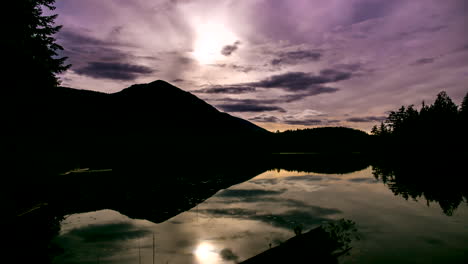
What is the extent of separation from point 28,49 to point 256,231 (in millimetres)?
25560

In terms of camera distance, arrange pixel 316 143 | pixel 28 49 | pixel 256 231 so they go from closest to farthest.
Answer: pixel 256 231
pixel 28 49
pixel 316 143

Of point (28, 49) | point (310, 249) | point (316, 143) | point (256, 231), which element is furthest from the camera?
point (316, 143)

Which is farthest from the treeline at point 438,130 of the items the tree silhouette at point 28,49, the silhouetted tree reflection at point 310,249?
the tree silhouette at point 28,49

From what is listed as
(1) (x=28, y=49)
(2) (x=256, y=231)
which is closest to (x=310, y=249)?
(2) (x=256, y=231)

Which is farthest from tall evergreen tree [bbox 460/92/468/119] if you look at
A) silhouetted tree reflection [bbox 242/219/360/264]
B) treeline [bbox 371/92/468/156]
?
silhouetted tree reflection [bbox 242/219/360/264]

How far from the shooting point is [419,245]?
1179 centimetres

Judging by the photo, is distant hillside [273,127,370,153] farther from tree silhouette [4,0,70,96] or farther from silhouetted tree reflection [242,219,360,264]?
silhouetted tree reflection [242,219,360,264]

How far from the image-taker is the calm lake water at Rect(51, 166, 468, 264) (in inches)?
430

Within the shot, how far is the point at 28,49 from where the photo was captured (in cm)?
2298

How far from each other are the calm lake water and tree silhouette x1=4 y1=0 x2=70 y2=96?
1210 centimetres

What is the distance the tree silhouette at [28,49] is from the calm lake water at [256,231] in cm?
1210

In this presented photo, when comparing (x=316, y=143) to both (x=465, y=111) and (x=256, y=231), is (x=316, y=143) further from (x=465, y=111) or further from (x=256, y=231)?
(x=256, y=231)

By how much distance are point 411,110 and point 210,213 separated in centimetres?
10531

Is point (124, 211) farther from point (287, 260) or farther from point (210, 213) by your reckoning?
point (287, 260)
